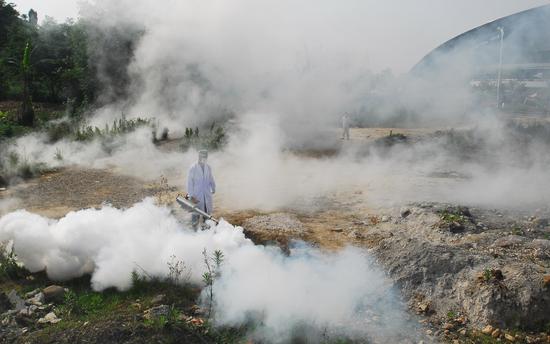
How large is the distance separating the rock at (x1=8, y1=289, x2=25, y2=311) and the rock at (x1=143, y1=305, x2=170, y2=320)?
4.15ft

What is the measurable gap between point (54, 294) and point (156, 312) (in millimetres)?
1262

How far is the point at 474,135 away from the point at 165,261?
38.0 feet

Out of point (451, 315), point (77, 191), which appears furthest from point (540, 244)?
point (77, 191)

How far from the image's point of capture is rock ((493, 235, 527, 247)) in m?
5.41

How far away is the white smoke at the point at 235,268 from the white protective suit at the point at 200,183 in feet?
2.11

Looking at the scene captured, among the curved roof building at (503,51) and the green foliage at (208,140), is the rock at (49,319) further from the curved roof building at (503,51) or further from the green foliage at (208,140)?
the curved roof building at (503,51)

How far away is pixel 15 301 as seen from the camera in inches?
176

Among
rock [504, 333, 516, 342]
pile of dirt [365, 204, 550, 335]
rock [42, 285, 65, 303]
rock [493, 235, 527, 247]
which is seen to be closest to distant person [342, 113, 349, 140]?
pile of dirt [365, 204, 550, 335]

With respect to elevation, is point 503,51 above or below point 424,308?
above

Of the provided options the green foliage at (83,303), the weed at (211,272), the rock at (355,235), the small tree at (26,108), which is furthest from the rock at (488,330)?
the small tree at (26,108)

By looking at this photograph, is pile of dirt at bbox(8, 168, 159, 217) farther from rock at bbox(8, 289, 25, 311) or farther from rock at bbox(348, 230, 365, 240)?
rock at bbox(348, 230, 365, 240)

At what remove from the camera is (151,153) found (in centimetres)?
1217

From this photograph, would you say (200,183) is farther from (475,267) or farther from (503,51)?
(503,51)

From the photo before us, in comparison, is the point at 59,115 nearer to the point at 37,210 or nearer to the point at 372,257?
the point at 37,210
